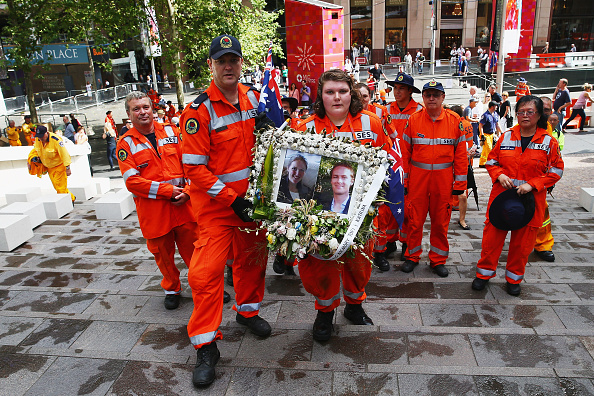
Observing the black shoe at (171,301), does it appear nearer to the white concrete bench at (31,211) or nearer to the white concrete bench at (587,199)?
the white concrete bench at (31,211)

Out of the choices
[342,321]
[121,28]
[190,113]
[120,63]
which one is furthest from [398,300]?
[120,63]

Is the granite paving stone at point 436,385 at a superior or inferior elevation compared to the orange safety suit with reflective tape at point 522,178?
inferior

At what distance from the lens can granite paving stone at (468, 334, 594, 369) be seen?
3.29m

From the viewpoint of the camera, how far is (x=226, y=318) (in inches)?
163

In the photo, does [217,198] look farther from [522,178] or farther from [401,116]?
[401,116]

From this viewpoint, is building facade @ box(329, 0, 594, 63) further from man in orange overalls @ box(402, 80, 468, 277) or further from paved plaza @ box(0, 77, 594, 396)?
paved plaza @ box(0, 77, 594, 396)

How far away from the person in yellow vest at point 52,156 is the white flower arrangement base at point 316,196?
639 centimetres

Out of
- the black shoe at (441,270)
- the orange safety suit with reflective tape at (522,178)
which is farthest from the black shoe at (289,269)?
the orange safety suit with reflective tape at (522,178)

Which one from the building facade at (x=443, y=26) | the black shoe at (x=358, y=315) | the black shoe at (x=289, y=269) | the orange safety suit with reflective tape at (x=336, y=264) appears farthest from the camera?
the building facade at (x=443, y=26)

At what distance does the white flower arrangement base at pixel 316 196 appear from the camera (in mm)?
3059

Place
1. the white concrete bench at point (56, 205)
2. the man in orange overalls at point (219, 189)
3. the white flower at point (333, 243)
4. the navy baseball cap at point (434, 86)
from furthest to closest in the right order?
the white concrete bench at point (56, 205) < the navy baseball cap at point (434, 86) < the man in orange overalls at point (219, 189) < the white flower at point (333, 243)

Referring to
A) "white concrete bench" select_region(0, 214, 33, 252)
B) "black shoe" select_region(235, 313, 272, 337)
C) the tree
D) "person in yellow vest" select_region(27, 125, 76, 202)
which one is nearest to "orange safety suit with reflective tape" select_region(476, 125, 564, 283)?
"black shoe" select_region(235, 313, 272, 337)

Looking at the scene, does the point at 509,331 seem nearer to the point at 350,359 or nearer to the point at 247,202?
the point at 350,359

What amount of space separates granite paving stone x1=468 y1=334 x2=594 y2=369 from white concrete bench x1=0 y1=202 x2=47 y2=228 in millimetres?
6519
